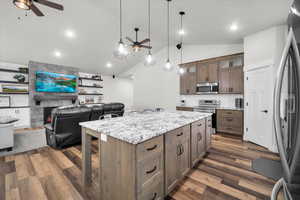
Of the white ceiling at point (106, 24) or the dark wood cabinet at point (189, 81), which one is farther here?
the dark wood cabinet at point (189, 81)

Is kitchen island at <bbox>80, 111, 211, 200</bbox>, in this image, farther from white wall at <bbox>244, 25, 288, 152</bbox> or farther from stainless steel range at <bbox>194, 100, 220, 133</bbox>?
stainless steel range at <bbox>194, 100, 220, 133</bbox>

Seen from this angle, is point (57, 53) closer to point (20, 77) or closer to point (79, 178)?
point (20, 77)

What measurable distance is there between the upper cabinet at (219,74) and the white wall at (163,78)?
0.37 m

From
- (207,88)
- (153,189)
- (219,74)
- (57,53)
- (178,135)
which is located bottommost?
(153,189)

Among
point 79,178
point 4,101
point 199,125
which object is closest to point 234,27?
point 199,125

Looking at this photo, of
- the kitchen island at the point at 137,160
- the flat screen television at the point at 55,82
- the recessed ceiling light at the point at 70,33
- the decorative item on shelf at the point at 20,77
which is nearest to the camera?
the kitchen island at the point at 137,160

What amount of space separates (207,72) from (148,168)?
4.29m

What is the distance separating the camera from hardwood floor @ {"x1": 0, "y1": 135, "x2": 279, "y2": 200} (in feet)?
5.44

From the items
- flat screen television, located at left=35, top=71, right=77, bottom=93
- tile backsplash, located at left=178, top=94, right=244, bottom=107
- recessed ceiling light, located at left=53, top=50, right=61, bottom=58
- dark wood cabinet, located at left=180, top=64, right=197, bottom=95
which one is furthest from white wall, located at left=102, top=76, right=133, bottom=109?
dark wood cabinet, located at left=180, top=64, right=197, bottom=95

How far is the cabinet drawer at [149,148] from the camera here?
115 cm

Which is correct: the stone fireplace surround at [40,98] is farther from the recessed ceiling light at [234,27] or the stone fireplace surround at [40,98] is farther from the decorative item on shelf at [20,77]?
the recessed ceiling light at [234,27]

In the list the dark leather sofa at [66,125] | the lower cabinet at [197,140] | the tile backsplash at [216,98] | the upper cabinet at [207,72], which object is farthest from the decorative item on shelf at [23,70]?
the upper cabinet at [207,72]

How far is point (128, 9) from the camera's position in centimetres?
340

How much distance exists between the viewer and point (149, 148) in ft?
4.11
